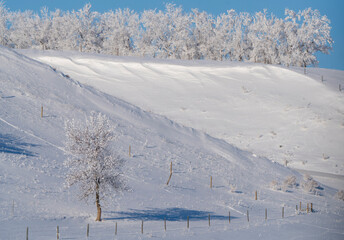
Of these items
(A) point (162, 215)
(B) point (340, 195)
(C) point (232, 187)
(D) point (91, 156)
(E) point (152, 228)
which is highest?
(D) point (91, 156)

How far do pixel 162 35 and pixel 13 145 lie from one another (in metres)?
72.4

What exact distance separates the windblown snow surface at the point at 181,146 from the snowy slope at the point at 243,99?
19cm

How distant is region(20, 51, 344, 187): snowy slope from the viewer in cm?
5159

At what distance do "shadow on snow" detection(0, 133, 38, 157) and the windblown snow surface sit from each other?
14 centimetres

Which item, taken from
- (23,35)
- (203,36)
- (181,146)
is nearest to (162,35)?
(203,36)

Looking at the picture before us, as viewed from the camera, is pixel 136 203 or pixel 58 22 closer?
pixel 136 203

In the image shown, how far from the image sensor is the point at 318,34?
84.2m

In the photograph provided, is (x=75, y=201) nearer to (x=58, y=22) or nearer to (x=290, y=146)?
(x=290, y=146)

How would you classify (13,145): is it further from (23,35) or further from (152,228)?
(23,35)

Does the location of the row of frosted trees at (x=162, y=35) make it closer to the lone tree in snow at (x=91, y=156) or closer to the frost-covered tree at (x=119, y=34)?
the frost-covered tree at (x=119, y=34)

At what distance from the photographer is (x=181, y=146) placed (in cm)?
4547

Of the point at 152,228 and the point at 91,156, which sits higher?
the point at 91,156

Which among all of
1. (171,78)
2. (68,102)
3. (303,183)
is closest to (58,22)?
(171,78)

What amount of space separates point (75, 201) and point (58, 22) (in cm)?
8990
